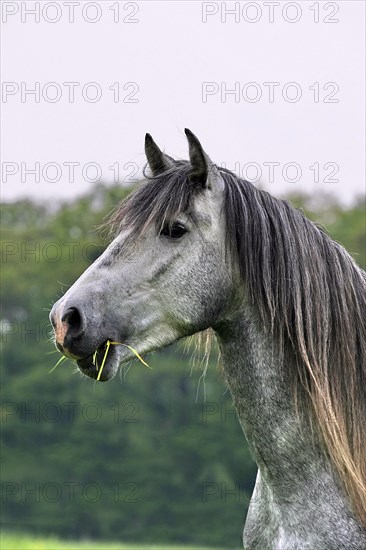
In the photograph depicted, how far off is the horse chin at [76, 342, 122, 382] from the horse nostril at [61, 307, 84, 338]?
0.53 feet

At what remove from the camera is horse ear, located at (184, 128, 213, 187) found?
484 cm

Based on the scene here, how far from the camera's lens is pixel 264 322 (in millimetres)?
4855

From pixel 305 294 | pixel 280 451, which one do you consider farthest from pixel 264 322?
pixel 280 451

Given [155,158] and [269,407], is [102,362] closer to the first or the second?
[269,407]

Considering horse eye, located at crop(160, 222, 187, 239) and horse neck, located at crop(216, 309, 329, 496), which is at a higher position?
horse eye, located at crop(160, 222, 187, 239)

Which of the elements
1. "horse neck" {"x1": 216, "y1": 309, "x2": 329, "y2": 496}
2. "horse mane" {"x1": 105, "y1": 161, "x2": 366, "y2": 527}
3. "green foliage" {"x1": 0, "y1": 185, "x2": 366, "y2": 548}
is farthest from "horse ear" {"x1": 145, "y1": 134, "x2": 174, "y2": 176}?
"green foliage" {"x1": 0, "y1": 185, "x2": 366, "y2": 548}

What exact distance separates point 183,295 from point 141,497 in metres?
34.1

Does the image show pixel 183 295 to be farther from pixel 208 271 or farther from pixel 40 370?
pixel 40 370

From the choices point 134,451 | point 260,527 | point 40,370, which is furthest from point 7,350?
point 260,527

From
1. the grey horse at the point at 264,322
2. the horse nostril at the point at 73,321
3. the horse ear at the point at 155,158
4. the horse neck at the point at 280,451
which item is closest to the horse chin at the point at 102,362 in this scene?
the grey horse at the point at 264,322

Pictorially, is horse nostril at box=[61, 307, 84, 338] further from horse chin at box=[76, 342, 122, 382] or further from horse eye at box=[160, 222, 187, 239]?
horse eye at box=[160, 222, 187, 239]

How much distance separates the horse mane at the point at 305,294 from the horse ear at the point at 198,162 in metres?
0.05

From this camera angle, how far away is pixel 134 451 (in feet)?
123

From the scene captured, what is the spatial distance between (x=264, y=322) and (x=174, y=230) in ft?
2.19
